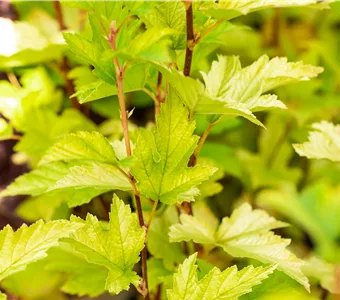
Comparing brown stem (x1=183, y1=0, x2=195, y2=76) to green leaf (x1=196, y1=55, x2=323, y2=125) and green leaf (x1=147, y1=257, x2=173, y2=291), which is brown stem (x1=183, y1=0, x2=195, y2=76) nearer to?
green leaf (x1=196, y1=55, x2=323, y2=125)

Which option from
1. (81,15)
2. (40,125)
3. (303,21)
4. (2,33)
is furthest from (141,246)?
(303,21)

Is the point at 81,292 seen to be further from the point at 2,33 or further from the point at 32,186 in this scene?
the point at 2,33

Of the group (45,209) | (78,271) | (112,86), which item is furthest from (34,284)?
(112,86)

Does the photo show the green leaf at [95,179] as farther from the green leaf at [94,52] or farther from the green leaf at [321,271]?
the green leaf at [321,271]

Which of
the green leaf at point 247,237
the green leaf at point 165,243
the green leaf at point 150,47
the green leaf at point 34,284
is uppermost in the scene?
the green leaf at point 150,47

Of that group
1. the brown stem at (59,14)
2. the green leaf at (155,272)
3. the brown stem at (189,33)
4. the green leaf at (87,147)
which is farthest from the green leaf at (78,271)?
the brown stem at (59,14)

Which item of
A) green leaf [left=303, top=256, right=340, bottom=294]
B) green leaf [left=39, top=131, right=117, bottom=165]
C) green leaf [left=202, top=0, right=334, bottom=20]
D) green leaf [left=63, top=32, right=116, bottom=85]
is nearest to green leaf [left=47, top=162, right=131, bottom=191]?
green leaf [left=39, top=131, right=117, bottom=165]

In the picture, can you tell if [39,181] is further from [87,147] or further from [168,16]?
[168,16]
